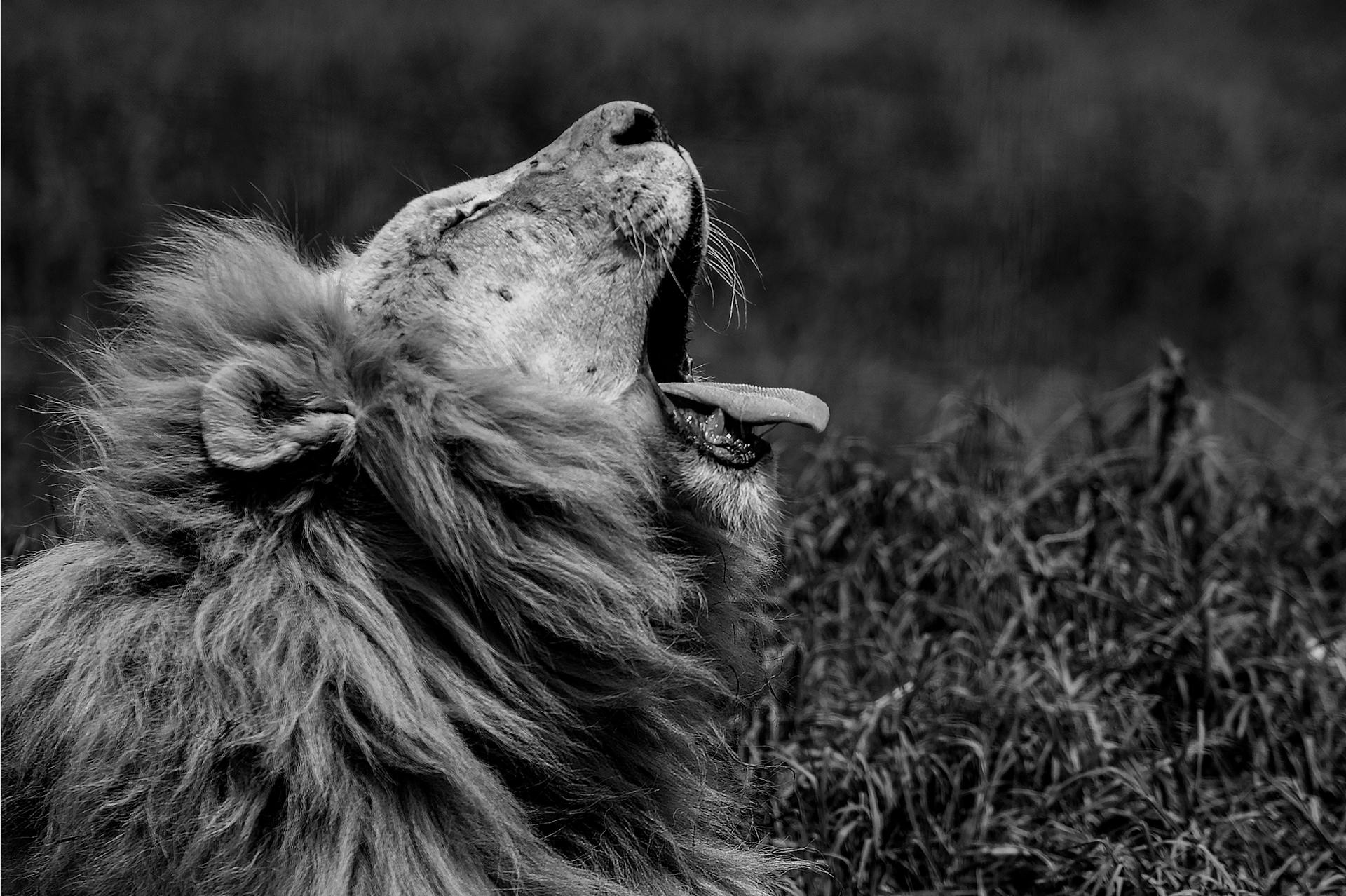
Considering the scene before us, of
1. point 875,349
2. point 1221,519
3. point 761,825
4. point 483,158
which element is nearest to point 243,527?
point 761,825

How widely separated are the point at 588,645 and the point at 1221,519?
259cm

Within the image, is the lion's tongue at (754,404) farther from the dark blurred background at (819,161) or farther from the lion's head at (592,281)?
the dark blurred background at (819,161)

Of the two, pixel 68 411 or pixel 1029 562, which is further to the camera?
pixel 1029 562

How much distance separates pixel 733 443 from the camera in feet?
8.96

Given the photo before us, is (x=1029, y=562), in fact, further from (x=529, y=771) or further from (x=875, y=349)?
(x=875, y=349)

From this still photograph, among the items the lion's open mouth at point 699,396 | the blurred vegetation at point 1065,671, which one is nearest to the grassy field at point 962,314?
the blurred vegetation at point 1065,671

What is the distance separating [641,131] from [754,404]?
1.89 ft

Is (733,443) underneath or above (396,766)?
above

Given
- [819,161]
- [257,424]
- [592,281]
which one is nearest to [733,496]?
[592,281]

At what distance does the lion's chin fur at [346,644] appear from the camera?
2160 millimetres

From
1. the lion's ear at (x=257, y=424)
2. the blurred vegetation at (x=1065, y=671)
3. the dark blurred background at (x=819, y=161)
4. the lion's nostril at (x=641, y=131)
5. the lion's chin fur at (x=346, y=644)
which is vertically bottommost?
the dark blurred background at (x=819, y=161)

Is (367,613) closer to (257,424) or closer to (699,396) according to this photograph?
(257,424)

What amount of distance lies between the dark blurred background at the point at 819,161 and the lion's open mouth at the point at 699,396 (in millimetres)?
3447

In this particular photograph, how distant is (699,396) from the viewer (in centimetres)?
276
